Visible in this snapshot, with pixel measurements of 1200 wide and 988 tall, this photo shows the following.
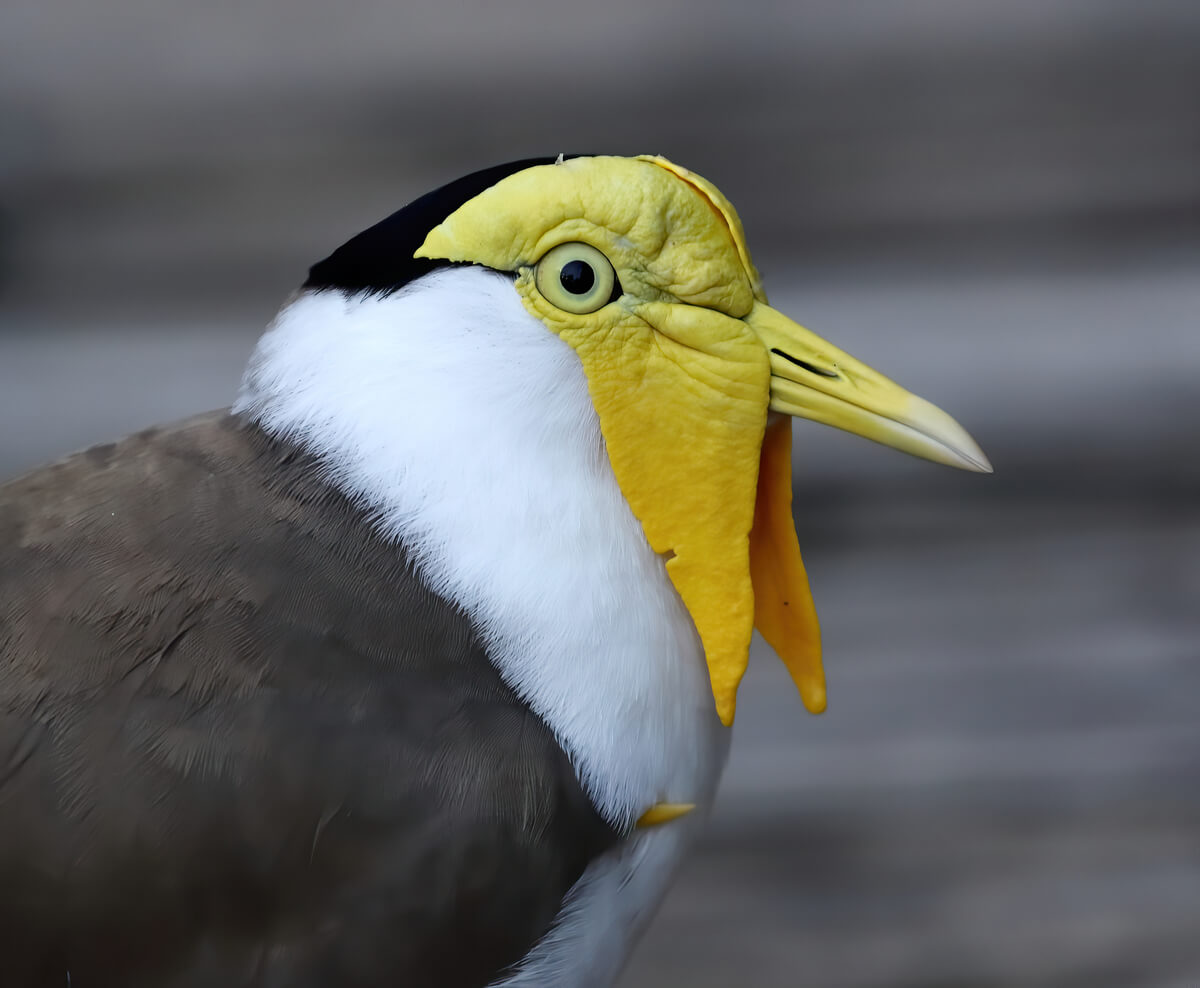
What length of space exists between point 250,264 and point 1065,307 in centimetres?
120

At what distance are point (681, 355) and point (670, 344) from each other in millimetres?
→ 13

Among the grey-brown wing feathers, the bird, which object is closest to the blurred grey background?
the bird

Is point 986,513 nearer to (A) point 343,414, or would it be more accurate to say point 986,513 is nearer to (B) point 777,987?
(B) point 777,987

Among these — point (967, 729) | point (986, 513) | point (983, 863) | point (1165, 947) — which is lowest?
→ point (1165, 947)

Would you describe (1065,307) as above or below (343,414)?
below

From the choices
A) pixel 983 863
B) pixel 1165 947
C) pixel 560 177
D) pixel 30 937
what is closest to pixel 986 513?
pixel 983 863

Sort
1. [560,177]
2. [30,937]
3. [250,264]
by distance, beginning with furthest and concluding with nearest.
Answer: [250,264] → [560,177] → [30,937]

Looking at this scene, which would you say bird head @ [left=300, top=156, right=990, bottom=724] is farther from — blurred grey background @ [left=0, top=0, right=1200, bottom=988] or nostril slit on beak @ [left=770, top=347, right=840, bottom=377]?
blurred grey background @ [left=0, top=0, right=1200, bottom=988]

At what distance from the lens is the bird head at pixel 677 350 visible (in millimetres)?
916

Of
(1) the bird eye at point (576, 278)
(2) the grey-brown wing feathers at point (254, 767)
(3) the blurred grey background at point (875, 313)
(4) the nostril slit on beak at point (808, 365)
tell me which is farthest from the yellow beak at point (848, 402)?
(3) the blurred grey background at point (875, 313)

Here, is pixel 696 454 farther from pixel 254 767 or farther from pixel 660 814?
pixel 254 767

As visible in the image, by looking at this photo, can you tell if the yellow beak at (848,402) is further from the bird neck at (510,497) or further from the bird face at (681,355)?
A: the bird neck at (510,497)

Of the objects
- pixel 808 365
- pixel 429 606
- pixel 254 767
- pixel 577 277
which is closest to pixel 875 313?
pixel 808 365

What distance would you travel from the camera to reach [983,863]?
73.0 inches
